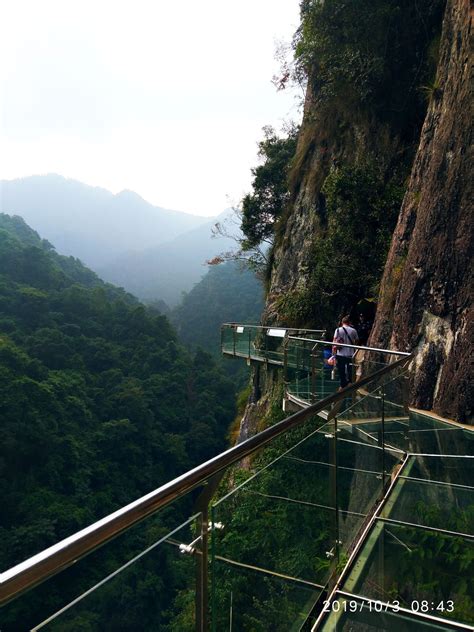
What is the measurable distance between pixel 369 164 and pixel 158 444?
32193 millimetres

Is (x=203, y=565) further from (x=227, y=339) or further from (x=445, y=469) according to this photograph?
(x=227, y=339)

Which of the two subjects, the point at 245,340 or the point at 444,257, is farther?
the point at 245,340

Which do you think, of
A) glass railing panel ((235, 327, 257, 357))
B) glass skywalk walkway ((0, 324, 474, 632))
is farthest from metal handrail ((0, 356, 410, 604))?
glass railing panel ((235, 327, 257, 357))

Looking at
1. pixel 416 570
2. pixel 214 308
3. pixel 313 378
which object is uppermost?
pixel 416 570

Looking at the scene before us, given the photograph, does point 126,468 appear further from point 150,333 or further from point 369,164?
point 369,164

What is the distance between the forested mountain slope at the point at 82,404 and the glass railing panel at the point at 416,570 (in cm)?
2516

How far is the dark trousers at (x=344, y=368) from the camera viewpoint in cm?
802

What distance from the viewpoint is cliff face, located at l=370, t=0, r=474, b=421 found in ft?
24.8

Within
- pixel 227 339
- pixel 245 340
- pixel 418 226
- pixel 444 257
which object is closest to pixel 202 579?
pixel 444 257

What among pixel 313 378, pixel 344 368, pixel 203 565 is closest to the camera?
pixel 203 565

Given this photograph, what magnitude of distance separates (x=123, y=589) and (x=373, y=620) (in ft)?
5.40

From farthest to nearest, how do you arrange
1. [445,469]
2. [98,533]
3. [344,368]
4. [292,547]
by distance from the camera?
[344,368], [445,469], [292,547], [98,533]

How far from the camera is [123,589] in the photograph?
4.00ft

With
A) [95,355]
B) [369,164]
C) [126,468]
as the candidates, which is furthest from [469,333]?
[95,355]
